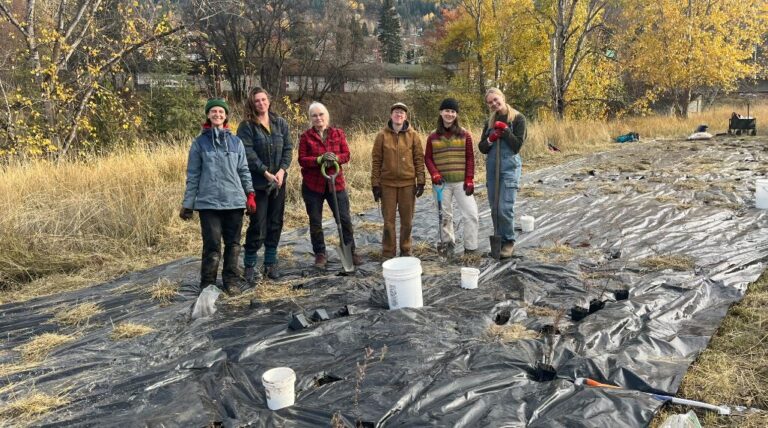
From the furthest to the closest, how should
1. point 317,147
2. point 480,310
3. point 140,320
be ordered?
point 317,147
point 140,320
point 480,310

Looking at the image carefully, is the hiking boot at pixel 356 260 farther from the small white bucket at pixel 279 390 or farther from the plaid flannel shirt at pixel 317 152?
the small white bucket at pixel 279 390

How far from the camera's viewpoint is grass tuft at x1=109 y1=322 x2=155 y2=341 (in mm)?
2962

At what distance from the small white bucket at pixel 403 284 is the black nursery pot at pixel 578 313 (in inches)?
36.1

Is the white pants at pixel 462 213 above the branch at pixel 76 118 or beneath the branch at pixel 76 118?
beneath

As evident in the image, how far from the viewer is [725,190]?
6047 millimetres

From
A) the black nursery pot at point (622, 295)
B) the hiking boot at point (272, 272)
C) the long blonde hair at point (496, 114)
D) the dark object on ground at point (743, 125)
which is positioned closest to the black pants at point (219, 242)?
the hiking boot at point (272, 272)

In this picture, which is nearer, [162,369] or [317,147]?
[162,369]

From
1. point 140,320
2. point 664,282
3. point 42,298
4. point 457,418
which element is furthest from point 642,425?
point 42,298

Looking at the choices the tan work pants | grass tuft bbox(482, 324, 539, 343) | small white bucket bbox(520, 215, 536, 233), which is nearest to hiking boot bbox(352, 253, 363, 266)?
the tan work pants

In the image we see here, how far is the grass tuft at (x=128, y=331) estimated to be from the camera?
2962 millimetres

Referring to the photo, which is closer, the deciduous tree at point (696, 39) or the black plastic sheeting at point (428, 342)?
the black plastic sheeting at point (428, 342)

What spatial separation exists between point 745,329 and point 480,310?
4.82ft

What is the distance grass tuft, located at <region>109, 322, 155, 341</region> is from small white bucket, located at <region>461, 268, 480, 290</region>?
82.3 inches

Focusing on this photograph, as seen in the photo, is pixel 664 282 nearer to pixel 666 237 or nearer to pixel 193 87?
pixel 666 237
